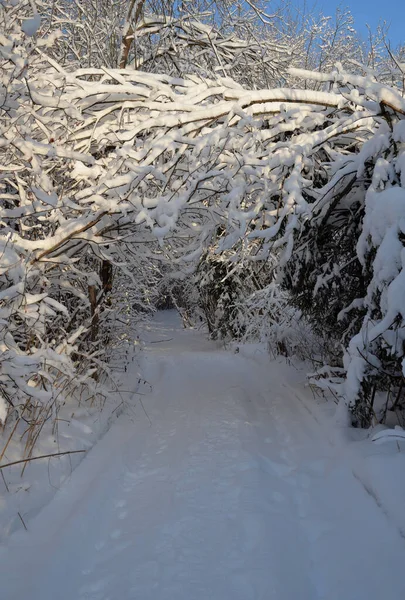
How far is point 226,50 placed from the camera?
826 cm

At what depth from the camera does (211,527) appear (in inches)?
134

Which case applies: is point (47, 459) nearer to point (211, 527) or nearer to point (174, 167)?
point (211, 527)

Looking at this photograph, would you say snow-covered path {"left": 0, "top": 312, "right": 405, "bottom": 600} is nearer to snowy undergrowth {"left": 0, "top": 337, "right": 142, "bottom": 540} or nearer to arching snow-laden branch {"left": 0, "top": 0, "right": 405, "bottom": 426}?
snowy undergrowth {"left": 0, "top": 337, "right": 142, "bottom": 540}

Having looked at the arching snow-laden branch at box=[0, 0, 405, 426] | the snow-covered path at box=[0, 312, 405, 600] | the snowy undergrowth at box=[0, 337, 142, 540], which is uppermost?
the arching snow-laden branch at box=[0, 0, 405, 426]

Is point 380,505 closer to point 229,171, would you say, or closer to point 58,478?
point 58,478

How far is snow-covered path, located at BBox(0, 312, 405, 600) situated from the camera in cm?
272

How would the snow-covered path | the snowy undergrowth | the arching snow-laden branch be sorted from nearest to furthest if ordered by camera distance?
the snow-covered path, the snowy undergrowth, the arching snow-laden branch

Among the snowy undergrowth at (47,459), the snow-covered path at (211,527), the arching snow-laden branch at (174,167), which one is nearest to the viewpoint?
the snow-covered path at (211,527)

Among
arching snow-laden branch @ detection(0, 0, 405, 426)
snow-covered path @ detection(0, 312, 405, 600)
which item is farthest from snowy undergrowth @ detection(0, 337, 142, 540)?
arching snow-laden branch @ detection(0, 0, 405, 426)

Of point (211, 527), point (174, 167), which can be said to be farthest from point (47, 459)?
point (174, 167)

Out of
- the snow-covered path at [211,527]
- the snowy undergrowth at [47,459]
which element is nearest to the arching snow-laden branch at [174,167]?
the snowy undergrowth at [47,459]

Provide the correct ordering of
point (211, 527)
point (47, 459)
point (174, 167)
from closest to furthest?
point (211, 527)
point (47, 459)
point (174, 167)

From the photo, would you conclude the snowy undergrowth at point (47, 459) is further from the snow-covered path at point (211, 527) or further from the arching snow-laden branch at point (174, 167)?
the arching snow-laden branch at point (174, 167)

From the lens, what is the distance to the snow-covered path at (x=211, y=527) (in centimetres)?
272
